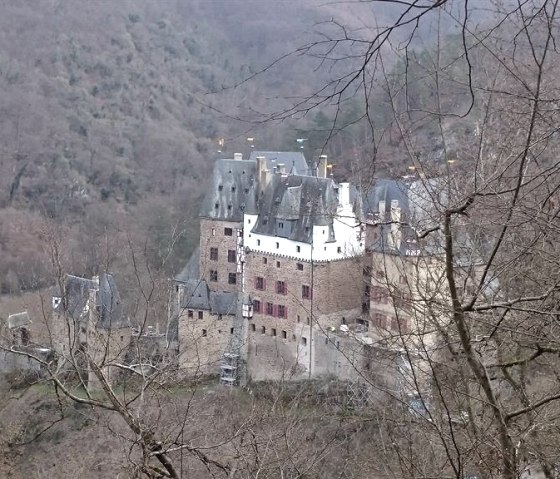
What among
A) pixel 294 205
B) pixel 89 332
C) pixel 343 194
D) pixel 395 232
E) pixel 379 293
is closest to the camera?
pixel 395 232

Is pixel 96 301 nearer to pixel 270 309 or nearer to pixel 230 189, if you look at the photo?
pixel 270 309

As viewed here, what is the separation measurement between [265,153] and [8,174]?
80.9 ft

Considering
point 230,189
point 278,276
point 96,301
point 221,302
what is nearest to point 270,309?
point 278,276

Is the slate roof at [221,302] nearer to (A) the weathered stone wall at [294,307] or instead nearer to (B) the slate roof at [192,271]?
(A) the weathered stone wall at [294,307]

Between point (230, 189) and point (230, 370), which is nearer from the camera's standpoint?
point (230, 370)

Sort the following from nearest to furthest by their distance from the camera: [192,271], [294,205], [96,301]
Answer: [96,301], [294,205], [192,271]

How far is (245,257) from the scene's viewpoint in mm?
25656

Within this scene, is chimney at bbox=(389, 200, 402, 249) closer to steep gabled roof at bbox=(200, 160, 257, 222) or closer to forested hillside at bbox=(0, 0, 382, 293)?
steep gabled roof at bbox=(200, 160, 257, 222)

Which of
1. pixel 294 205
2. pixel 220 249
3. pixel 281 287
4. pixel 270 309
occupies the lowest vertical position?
pixel 270 309

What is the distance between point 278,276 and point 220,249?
2.97 metres

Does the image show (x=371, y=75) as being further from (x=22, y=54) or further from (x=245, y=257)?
(x=22, y=54)

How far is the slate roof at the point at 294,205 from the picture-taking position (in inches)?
909

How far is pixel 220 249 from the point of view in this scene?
26922mm

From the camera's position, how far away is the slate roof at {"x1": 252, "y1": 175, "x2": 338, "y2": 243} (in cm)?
2309
